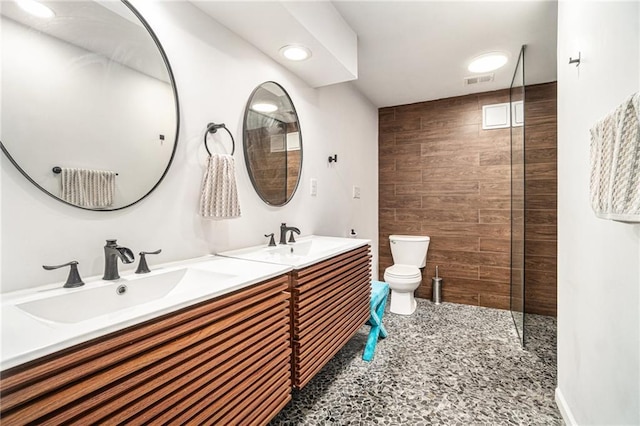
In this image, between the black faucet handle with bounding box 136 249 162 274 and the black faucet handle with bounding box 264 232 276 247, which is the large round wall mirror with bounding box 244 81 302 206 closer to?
the black faucet handle with bounding box 264 232 276 247

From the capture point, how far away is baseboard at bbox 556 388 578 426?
4.52 feet

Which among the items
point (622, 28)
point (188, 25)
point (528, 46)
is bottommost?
point (622, 28)

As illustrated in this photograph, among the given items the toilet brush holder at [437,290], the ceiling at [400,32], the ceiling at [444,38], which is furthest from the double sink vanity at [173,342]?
the toilet brush holder at [437,290]

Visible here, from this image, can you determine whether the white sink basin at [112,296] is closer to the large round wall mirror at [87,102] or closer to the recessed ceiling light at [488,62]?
the large round wall mirror at [87,102]

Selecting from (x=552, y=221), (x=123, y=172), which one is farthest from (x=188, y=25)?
→ (x=552, y=221)

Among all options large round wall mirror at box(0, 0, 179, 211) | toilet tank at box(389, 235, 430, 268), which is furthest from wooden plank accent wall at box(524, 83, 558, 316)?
large round wall mirror at box(0, 0, 179, 211)

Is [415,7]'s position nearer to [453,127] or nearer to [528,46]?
[528,46]

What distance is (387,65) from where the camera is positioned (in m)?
2.57

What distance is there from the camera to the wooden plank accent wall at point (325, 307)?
4.39 ft

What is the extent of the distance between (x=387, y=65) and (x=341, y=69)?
78cm

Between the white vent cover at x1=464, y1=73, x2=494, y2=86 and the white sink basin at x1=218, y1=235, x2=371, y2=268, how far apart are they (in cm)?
205

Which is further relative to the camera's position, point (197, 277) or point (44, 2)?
point (197, 277)

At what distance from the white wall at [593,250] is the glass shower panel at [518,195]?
2.79ft

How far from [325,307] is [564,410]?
1309mm
